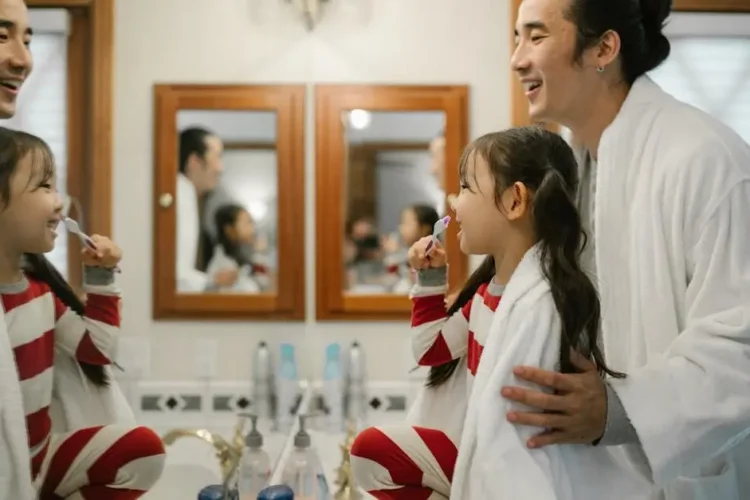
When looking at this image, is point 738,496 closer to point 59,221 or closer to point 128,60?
point 59,221

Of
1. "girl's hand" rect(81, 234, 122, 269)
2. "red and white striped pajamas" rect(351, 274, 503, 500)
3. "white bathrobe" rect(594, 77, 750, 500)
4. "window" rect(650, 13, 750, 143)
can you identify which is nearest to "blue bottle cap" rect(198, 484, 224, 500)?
"red and white striped pajamas" rect(351, 274, 503, 500)

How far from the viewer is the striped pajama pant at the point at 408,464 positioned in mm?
910

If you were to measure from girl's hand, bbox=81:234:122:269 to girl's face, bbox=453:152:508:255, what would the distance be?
49 centimetres

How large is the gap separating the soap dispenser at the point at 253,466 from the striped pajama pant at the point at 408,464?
21cm

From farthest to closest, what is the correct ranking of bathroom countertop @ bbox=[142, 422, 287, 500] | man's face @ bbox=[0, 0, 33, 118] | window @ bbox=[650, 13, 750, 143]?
window @ bbox=[650, 13, 750, 143], bathroom countertop @ bbox=[142, 422, 287, 500], man's face @ bbox=[0, 0, 33, 118]

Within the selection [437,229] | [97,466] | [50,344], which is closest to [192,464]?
[97,466]

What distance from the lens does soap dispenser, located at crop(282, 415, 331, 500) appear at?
3.57 ft

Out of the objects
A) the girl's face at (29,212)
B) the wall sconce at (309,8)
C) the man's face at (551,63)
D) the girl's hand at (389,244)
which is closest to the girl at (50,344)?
the girl's face at (29,212)

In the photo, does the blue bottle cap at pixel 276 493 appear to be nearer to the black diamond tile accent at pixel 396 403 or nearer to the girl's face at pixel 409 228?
the black diamond tile accent at pixel 396 403

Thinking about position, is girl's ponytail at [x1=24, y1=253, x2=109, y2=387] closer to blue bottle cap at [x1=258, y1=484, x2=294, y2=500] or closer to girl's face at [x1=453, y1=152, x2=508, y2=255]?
blue bottle cap at [x1=258, y1=484, x2=294, y2=500]

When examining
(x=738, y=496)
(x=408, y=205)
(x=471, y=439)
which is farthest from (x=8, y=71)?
(x=738, y=496)

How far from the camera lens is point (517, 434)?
0.80 meters

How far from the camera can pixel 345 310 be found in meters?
1.15

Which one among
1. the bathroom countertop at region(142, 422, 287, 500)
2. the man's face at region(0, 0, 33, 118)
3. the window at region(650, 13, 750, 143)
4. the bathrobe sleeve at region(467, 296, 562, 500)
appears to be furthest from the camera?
the window at region(650, 13, 750, 143)
